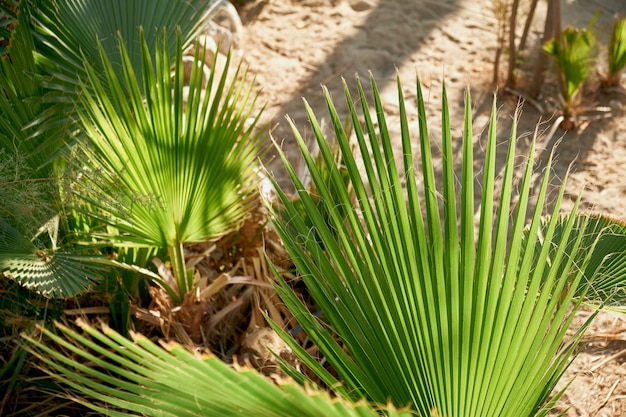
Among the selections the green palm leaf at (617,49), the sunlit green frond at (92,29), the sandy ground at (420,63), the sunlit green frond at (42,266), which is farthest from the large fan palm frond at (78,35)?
the green palm leaf at (617,49)

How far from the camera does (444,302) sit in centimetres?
120

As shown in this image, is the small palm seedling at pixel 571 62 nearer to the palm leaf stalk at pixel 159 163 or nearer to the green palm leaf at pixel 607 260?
the green palm leaf at pixel 607 260

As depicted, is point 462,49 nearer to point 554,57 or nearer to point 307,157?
point 554,57

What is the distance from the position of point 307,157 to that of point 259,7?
3.42 metres

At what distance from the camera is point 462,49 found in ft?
→ 13.8

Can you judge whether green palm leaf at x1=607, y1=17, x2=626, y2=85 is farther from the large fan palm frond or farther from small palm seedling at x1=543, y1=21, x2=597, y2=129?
the large fan palm frond

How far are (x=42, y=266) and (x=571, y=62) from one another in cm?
283

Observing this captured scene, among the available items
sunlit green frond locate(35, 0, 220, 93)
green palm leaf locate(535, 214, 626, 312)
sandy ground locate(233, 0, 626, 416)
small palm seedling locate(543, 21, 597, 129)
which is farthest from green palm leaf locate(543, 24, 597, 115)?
sunlit green frond locate(35, 0, 220, 93)

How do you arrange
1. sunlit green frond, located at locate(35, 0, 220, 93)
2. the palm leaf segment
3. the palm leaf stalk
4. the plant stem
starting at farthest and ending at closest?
sunlit green frond, located at locate(35, 0, 220, 93) < the plant stem < the palm leaf stalk < the palm leaf segment

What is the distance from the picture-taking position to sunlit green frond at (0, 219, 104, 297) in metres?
1.63

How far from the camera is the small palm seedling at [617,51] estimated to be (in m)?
3.70

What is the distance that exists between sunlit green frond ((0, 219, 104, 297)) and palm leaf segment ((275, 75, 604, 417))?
2.01 ft

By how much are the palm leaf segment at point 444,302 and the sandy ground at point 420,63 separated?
1929 mm

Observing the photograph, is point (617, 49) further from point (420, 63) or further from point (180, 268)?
point (180, 268)
